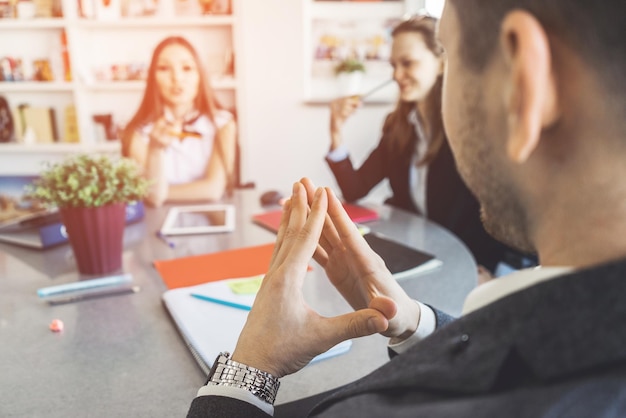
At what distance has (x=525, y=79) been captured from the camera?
0.43 metres

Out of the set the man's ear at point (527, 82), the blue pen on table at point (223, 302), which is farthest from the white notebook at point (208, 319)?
the man's ear at point (527, 82)

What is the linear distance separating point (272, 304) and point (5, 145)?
316 centimetres

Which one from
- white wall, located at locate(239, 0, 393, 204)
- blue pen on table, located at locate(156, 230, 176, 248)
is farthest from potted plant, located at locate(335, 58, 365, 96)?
blue pen on table, located at locate(156, 230, 176, 248)

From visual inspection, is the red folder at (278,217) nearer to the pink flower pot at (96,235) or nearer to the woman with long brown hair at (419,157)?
the woman with long brown hair at (419,157)

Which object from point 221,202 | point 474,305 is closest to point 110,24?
point 221,202

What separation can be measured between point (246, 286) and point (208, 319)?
0.42ft

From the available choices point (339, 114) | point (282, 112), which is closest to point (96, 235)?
point (339, 114)

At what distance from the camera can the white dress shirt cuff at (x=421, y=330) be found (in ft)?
2.47

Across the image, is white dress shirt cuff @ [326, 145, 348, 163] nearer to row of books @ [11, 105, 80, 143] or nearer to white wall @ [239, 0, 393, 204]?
white wall @ [239, 0, 393, 204]

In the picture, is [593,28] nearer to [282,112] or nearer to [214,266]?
[214,266]

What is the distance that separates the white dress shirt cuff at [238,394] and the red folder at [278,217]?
83cm

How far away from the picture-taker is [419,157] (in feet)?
6.38

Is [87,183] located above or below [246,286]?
above

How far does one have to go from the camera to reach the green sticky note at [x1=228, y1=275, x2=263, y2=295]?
3.20 feet
